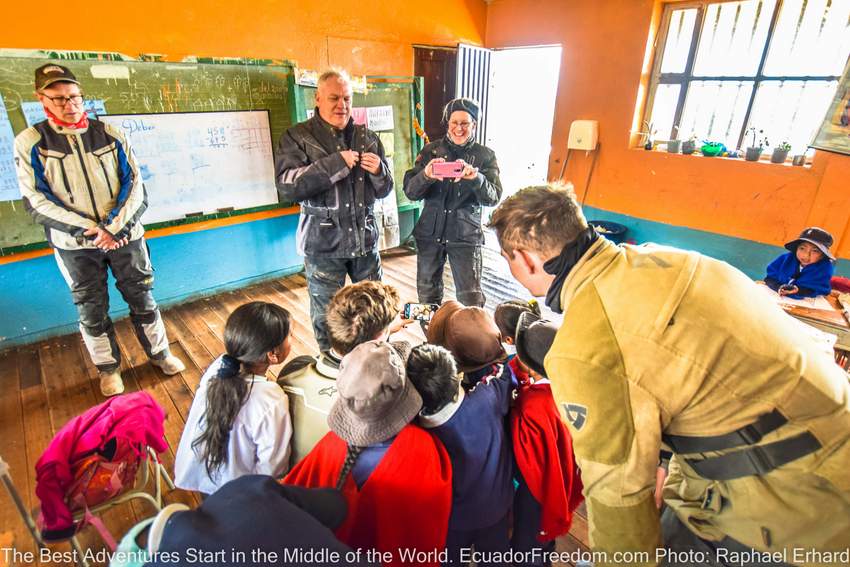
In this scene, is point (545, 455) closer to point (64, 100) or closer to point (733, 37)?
point (64, 100)

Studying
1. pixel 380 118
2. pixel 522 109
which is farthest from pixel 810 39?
pixel 522 109

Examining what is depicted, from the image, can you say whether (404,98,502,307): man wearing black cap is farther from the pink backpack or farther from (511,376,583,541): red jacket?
the pink backpack

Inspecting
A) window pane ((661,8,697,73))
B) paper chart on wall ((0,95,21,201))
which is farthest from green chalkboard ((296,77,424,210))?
paper chart on wall ((0,95,21,201))

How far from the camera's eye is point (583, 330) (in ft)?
2.71

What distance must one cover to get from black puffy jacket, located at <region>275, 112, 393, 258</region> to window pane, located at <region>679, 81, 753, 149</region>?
2.96 metres

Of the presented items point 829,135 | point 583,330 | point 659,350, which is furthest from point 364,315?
point 829,135

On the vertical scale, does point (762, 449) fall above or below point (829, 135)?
below

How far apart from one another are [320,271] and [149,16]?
2.17 m

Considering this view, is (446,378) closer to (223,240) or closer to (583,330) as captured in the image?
(583,330)

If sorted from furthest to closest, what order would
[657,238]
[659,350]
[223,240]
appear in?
[657,238], [223,240], [659,350]

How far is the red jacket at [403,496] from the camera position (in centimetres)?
98

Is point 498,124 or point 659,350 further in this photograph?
point 498,124

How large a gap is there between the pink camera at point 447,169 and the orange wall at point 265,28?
200cm

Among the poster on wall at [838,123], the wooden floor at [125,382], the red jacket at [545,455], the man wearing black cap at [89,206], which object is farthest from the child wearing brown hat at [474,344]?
the poster on wall at [838,123]
